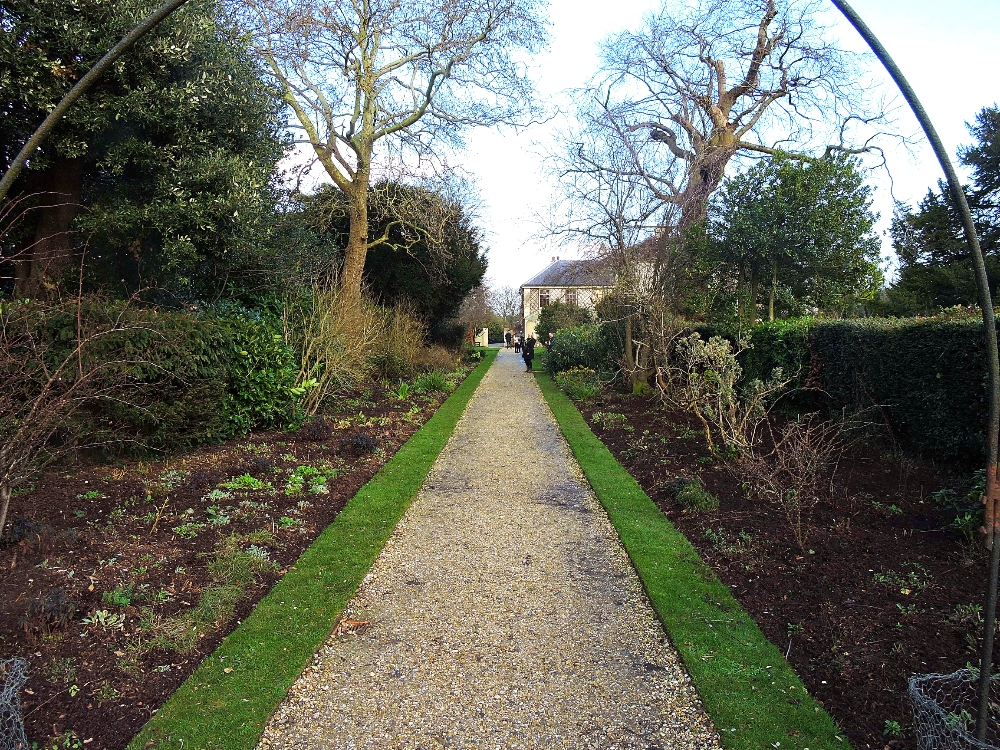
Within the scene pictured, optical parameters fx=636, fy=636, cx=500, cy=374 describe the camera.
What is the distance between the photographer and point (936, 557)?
461 centimetres

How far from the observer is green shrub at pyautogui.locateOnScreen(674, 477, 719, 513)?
6.23 meters

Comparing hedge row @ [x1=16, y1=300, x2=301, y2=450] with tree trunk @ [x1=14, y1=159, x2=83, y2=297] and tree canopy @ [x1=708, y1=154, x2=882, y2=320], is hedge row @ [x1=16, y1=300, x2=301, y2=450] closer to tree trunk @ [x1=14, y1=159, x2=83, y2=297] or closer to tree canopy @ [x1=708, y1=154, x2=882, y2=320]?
tree trunk @ [x1=14, y1=159, x2=83, y2=297]

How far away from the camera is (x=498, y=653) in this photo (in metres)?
3.69

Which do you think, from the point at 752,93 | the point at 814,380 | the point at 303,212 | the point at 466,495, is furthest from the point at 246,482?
the point at 752,93

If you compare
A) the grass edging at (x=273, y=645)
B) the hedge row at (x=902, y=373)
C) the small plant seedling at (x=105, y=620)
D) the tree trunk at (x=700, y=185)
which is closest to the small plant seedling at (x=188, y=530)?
the grass edging at (x=273, y=645)

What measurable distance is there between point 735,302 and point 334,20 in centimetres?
1050

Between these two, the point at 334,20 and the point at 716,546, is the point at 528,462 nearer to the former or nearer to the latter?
the point at 716,546

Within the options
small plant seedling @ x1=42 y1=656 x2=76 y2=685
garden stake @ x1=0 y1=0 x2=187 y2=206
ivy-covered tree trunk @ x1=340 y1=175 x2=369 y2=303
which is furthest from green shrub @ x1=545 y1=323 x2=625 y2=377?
garden stake @ x1=0 y1=0 x2=187 y2=206

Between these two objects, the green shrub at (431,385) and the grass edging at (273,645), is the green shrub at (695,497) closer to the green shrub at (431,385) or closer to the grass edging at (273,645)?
the grass edging at (273,645)

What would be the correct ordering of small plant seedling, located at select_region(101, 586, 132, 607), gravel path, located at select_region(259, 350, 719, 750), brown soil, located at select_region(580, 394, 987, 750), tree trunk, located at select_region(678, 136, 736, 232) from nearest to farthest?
gravel path, located at select_region(259, 350, 719, 750) → brown soil, located at select_region(580, 394, 987, 750) → small plant seedling, located at select_region(101, 586, 132, 607) → tree trunk, located at select_region(678, 136, 736, 232)

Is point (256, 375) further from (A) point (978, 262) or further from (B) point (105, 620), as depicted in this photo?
(A) point (978, 262)

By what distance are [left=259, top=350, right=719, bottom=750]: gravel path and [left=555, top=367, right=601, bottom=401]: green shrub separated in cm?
903

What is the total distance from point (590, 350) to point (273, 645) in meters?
15.8

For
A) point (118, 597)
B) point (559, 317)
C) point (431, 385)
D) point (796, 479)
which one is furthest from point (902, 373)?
point (559, 317)
